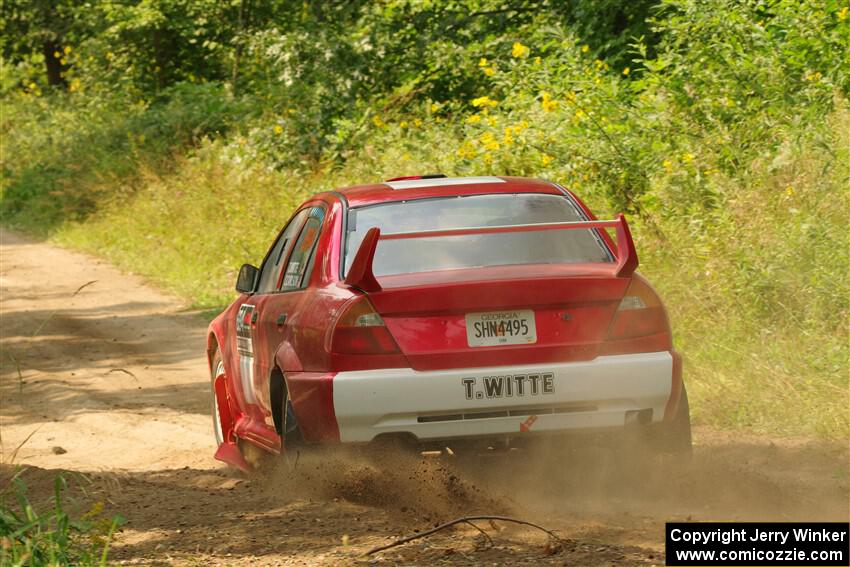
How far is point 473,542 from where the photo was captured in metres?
5.11

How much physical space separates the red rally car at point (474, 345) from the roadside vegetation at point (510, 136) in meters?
1.98

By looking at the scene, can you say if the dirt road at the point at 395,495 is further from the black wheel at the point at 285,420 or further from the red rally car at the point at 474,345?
the red rally car at the point at 474,345

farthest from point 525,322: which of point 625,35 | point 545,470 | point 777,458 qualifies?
point 625,35

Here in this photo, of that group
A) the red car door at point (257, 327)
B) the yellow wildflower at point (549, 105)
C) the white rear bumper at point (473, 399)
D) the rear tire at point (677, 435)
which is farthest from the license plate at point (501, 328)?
the yellow wildflower at point (549, 105)

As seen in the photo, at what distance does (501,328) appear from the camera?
582 centimetres

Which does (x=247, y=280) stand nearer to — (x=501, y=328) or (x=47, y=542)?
(x=501, y=328)

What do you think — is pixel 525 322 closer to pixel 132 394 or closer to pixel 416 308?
pixel 416 308

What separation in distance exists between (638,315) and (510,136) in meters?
7.47

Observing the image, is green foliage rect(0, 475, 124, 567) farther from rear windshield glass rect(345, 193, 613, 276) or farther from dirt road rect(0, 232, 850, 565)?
rear windshield glass rect(345, 193, 613, 276)

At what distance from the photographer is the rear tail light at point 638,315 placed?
5953 millimetres

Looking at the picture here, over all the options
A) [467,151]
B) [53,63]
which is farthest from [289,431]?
[53,63]

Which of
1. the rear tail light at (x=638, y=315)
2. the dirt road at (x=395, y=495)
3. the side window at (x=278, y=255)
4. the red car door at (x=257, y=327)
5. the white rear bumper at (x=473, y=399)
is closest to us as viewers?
the dirt road at (x=395, y=495)

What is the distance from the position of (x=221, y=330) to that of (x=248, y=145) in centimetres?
1263
